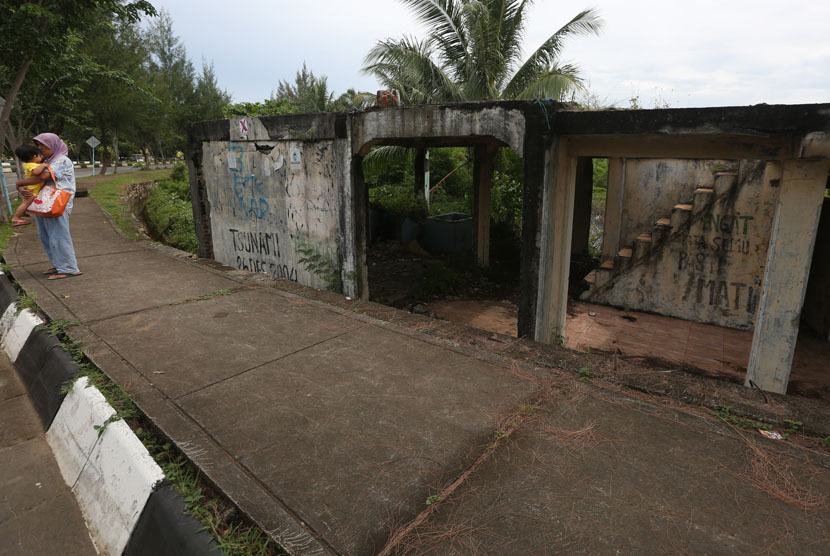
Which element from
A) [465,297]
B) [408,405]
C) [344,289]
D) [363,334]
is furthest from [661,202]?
[408,405]

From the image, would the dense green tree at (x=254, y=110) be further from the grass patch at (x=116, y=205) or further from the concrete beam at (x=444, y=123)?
the concrete beam at (x=444, y=123)

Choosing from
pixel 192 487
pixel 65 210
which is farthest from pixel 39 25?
pixel 192 487

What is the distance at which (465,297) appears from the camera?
375 inches

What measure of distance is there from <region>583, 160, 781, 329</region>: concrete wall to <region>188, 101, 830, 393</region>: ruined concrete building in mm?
21

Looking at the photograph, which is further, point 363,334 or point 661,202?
point 661,202

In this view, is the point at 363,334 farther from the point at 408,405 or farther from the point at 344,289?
the point at 344,289

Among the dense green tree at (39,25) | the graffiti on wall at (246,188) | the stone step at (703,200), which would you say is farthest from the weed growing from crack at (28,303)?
the stone step at (703,200)

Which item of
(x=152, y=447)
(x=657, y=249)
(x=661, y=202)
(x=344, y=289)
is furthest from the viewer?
(x=661, y=202)

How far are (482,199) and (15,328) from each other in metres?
8.40

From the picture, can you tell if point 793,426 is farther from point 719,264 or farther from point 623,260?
point 623,260

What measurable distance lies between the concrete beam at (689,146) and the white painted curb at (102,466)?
4523mm

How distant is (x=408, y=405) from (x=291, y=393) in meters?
0.73

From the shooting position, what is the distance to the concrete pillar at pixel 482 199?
10.4 meters

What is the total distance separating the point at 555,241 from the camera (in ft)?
16.6
